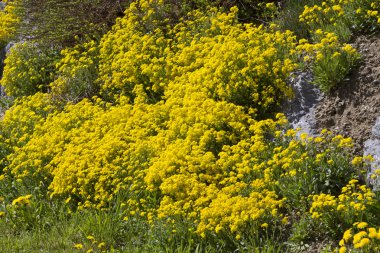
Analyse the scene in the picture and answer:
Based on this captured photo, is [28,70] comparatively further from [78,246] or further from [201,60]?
[78,246]

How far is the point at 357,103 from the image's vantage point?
571 centimetres

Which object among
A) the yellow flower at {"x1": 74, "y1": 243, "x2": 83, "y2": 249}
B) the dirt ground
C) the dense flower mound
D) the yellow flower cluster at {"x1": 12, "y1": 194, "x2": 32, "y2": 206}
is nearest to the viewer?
the dense flower mound

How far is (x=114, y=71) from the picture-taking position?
310 inches

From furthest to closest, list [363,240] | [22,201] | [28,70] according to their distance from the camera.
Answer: [28,70] < [22,201] < [363,240]

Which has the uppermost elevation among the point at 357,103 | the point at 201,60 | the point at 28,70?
the point at 201,60

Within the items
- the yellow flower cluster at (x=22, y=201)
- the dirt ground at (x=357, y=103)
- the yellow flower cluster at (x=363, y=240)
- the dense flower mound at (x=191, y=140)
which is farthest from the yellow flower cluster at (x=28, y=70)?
the yellow flower cluster at (x=363, y=240)

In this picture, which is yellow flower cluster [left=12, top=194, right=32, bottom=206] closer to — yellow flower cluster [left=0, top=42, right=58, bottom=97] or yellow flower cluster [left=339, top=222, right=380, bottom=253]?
yellow flower cluster [left=0, top=42, right=58, bottom=97]

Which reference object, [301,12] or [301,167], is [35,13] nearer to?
[301,12]

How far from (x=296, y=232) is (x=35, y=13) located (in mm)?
A: 6253

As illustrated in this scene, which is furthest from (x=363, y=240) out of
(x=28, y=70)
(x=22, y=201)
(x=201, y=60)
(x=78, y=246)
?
(x=28, y=70)

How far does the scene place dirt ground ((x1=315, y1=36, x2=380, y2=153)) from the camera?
5.50 meters

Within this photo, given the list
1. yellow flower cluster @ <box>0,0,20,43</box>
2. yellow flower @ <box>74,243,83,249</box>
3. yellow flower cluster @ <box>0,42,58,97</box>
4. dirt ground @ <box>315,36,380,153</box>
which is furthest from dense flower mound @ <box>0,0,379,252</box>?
yellow flower cluster @ <box>0,0,20,43</box>

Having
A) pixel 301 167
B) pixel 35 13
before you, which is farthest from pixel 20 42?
pixel 301 167

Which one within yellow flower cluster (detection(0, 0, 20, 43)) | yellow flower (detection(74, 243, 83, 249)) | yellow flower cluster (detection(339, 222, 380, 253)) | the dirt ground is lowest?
yellow flower (detection(74, 243, 83, 249))
